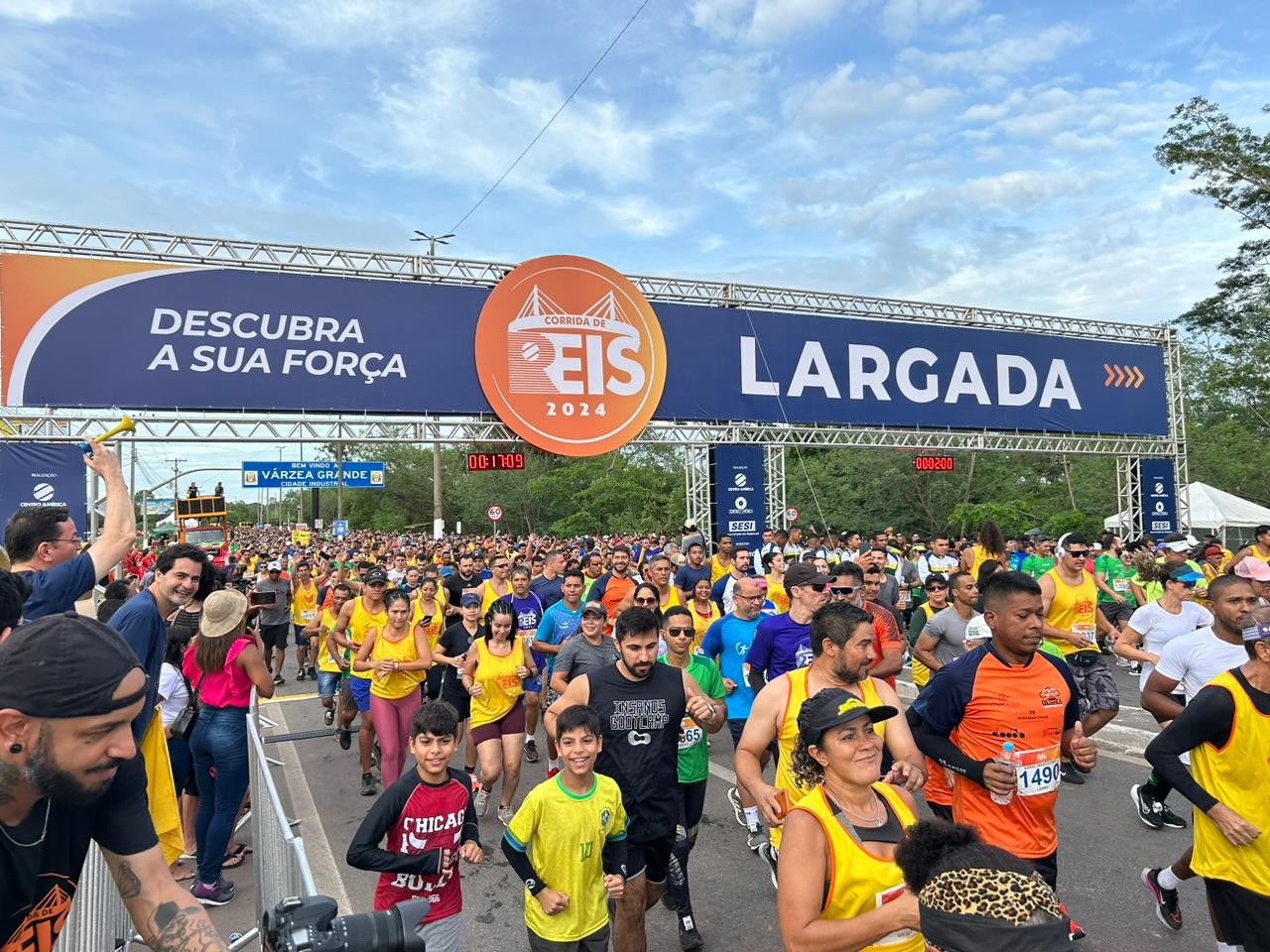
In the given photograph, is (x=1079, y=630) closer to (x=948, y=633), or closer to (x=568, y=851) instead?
(x=948, y=633)

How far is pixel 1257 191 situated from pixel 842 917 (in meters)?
28.4

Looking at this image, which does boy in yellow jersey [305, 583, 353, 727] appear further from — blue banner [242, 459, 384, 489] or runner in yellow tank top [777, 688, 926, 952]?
blue banner [242, 459, 384, 489]

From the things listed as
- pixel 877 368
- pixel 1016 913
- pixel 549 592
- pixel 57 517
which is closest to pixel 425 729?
pixel 57 517

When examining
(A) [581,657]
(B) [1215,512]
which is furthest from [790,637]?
(B) [1215,512]

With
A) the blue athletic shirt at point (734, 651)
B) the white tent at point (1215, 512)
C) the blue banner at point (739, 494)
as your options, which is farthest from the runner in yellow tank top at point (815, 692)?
the white tent at point (1215, 512)

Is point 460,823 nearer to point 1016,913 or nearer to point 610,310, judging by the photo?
point 1016,913

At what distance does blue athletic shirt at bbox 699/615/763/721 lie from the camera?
5531 mm

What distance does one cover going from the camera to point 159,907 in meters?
1.94

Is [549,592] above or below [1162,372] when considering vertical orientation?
below

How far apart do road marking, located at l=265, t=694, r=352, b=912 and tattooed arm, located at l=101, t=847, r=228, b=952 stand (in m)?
→ 1.77

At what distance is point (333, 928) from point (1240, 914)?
347cm

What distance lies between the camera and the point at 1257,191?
21.9 m

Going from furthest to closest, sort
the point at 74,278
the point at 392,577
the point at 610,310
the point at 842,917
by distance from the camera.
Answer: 1. the point at 610,310
2. the point at 392,577
3. the point at 74,278
4. the point at 842,917

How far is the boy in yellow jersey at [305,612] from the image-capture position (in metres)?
11.5
